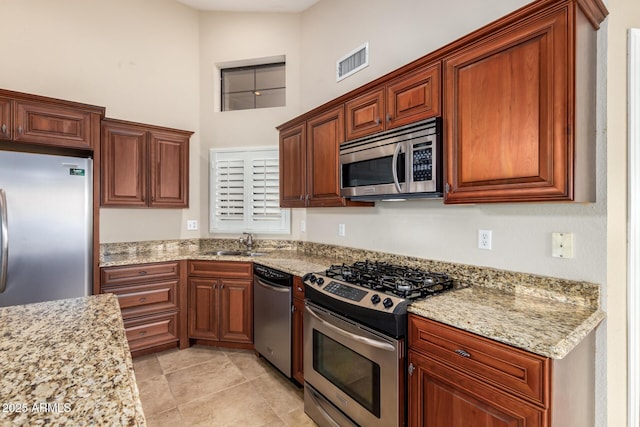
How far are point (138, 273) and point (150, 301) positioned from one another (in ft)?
0.96

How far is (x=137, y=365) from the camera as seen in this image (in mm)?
2854

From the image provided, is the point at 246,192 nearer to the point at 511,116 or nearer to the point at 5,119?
the point at 5,119

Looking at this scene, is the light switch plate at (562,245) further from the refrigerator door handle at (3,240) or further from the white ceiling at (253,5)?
the refrigerator door handle at (3,240)

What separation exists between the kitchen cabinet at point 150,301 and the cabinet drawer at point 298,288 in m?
1.32

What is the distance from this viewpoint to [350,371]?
1.84 metres

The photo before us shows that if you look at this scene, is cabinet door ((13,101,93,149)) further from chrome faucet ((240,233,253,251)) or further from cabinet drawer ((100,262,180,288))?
chrome faucet ((240,233,253,251))

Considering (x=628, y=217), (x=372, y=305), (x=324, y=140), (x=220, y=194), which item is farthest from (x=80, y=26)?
(x=628, y=217)

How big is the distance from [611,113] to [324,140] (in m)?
1.77

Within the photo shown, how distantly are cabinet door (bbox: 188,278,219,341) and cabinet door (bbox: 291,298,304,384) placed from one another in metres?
1.01

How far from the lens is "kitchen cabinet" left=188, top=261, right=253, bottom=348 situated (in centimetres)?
301

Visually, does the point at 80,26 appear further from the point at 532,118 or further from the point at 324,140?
the point at 532,118

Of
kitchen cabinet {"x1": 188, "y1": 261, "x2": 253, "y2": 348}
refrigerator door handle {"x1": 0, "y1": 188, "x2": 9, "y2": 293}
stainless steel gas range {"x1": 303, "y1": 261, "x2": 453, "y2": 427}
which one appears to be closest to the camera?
stainless steel gas range {"x1": 303, "y1": 261, "x2": 453, "y2": 427}

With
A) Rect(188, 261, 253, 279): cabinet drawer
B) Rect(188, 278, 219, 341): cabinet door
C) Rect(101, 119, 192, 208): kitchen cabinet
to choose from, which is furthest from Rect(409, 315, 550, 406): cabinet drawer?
Rect(101, 119, 192, 208): kitchen cabinet

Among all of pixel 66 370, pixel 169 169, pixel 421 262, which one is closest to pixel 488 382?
pixel 421 262
